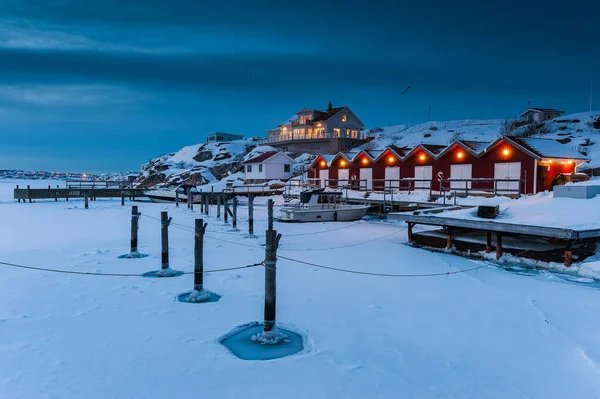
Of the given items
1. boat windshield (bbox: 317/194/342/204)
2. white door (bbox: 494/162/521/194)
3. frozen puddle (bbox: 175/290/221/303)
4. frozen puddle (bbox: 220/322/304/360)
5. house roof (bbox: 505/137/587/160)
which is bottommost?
frozen puddle (bbox: 220/322/304/360)

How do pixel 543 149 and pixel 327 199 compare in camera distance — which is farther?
pixel 543 149

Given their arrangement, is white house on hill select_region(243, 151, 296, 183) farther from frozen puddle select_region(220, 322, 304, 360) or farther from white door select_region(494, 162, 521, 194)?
frozen puddle select_region(220, 322, 304, 360)

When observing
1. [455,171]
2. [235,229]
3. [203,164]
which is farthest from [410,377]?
[203,164]

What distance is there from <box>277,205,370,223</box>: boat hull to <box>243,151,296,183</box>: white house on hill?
3133cm

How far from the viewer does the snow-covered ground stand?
5.43 metres

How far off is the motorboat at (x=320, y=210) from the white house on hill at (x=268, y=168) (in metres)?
30.7

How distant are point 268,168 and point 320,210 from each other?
32.7 m

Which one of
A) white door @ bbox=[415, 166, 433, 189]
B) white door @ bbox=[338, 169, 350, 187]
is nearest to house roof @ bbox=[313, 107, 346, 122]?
white door @ bbox=[338, 169, 350, 187]

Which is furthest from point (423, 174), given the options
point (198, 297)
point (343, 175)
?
point (198, 297)

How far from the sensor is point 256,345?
6.77m

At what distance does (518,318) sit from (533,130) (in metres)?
66.0

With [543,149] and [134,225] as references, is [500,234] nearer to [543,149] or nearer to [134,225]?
[134,225]

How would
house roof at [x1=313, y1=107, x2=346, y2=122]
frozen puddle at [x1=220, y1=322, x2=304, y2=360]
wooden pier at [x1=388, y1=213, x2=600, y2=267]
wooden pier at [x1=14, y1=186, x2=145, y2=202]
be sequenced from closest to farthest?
frozen puddle at [x1=220, y1=322, x2=304, y2=360]
wooden pier at [x1=388, y1=213, x2=600, y2=267]
wooden pier at [x1=14, y1=186, x2=145, y2=202]
house roof at [x1=313, y1=107, x2=346, y2=122]

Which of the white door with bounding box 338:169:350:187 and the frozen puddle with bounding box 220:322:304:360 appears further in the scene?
the white door with bounding box 338:169:350:187
